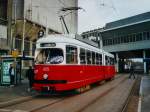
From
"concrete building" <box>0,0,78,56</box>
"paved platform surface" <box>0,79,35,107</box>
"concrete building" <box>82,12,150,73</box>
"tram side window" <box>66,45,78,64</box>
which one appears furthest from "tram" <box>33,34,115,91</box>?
"concrete building" <box>82,12,150,73</box>

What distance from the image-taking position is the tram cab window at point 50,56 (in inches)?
622

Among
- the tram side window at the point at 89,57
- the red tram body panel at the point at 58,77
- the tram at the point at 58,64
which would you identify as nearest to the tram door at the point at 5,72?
the tram side window at the point at 89,57

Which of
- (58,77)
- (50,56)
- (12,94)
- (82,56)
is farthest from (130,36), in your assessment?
(58,77)

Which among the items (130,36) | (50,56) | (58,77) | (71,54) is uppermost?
(130,36)

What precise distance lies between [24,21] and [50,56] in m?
20.4

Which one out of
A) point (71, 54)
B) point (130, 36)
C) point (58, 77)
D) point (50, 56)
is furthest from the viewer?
point (130, 36)

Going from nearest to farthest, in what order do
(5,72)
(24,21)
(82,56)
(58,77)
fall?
(58,77) → (82,56) → (5,72) → (24,21)

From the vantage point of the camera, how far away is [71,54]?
16.5 m

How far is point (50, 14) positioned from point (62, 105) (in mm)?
33543

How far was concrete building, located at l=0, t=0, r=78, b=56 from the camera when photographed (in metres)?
32.0

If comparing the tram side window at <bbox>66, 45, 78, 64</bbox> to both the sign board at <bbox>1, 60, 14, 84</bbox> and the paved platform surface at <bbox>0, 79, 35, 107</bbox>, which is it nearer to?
the paved platform surface at <bbox>0, 79, 35, 107</bbox>

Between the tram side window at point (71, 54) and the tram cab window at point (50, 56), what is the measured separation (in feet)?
1.35

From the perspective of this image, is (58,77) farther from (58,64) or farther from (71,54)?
(71,54)

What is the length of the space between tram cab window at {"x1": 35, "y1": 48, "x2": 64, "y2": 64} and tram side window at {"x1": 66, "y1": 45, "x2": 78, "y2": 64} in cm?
41
